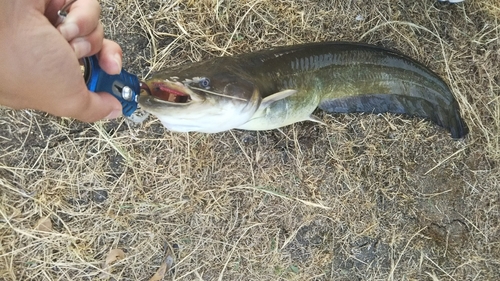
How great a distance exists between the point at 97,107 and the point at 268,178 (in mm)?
1544

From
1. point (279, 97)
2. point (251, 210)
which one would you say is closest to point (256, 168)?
point (251, 210)

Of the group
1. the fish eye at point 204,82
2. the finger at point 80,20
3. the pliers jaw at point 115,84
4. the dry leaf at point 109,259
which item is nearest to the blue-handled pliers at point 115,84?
the pliers jaw at point 115,84

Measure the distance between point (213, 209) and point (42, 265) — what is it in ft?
3.76

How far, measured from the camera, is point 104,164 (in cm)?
276

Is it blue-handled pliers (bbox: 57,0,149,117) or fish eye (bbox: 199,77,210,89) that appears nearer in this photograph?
blue-handled pliers (bbox: 57,0,149,117)

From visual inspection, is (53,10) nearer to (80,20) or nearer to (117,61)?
(80,20)

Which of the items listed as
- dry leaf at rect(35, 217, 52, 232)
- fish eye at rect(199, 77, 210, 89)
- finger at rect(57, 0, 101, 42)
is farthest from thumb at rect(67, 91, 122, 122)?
dry leaf at rect(35, 217, 52, 232)

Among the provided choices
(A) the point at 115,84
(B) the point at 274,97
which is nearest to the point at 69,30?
(A) the point at 115,84

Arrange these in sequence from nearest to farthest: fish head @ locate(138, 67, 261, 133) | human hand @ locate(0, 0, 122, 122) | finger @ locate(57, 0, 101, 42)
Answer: human hand @ locate(0, 0, 122, 122) → finger @ locate(57, 0, 101, 42) → fish head @ locate(138, 67, 261, 133)

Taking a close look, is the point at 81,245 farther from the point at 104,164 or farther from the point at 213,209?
the point at 213,209

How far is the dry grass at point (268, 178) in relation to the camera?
2717mm

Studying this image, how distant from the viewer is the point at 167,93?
Result: 193cm

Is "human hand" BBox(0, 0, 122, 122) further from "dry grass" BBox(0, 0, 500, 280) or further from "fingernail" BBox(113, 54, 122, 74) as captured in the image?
"dry grass" BBox(0, 0, 500, 280)

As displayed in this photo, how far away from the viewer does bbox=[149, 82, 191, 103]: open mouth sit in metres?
1.87
